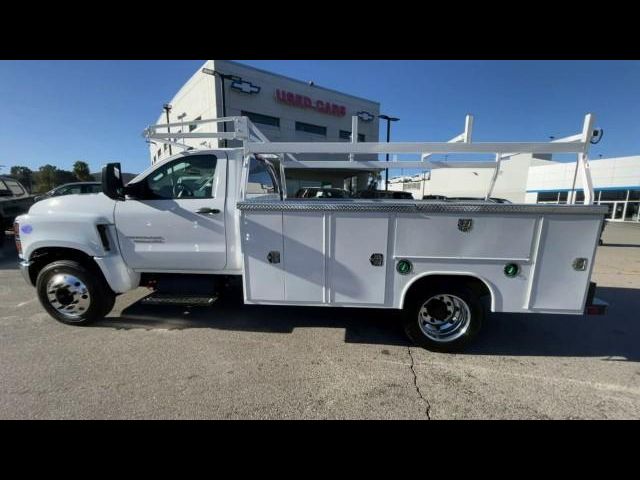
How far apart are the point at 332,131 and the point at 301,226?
26.2 meters

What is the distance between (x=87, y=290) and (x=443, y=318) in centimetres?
451

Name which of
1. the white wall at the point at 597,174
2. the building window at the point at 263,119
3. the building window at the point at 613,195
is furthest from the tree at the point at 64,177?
the building window at the point at 613,195

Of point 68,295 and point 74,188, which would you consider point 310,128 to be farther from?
point 68,295

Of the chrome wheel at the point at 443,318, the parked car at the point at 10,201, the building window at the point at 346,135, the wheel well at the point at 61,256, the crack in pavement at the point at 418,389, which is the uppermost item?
the building window at the point at 346,135

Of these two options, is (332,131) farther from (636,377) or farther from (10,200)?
(636,377)

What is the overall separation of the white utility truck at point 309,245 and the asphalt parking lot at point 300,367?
1.53ft

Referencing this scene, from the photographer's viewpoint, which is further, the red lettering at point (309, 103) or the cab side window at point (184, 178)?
the red lettering at point (309, 103)

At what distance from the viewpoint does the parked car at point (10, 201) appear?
7.85 m

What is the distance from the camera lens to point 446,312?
130 inches

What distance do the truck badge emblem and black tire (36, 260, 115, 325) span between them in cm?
442

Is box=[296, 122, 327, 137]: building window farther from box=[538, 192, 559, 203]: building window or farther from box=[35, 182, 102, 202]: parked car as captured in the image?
box=[538, 192, 559, 203]: building window

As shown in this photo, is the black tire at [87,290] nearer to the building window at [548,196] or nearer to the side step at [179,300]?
the side step at [179,300]

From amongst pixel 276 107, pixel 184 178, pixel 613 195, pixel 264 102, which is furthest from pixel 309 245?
pixel 613 195

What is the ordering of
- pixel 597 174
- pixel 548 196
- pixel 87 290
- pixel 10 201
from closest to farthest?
pixel 87 290 < pixel 10 201 < pixel 597 174 < pixel 548 196
